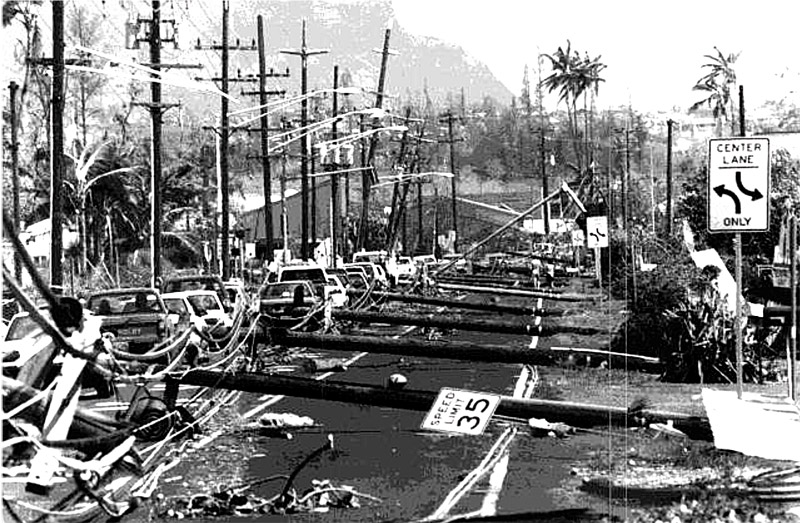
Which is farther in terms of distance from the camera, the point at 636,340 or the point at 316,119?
the point at 316,119

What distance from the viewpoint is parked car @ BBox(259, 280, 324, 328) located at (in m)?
25.9

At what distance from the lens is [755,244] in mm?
38906

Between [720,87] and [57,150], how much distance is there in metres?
48.9

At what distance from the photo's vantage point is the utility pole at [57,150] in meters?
28.0

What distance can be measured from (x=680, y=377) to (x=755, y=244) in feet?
48.7

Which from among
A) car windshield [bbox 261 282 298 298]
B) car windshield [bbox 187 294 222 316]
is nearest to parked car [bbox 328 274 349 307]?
car windshield [bbox 261 282 298 298]

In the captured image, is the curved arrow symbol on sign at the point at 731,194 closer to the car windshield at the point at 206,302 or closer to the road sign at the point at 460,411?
the road sign at the point at 460,411

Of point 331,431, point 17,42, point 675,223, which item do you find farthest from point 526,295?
point 331,431

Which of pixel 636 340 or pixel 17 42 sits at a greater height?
pixel 17 42

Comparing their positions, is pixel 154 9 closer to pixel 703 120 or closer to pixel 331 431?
Answer: pixel 331 431

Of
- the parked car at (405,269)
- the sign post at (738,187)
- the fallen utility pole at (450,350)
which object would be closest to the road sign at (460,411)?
the sign post at (738,187)

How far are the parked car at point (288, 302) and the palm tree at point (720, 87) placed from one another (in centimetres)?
2565

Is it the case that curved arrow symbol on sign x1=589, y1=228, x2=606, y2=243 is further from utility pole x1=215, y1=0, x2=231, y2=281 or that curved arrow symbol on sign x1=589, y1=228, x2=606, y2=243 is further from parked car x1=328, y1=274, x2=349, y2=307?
utility pole x1=215, y1=0, x2=231, y2=281

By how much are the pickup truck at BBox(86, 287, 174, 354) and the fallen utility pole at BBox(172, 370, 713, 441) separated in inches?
38.2
